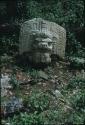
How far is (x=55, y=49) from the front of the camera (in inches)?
446

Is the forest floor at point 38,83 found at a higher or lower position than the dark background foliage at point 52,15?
lower

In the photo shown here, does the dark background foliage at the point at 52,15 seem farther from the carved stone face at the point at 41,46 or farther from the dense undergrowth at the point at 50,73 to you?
the carved stone face at the point at 41,46

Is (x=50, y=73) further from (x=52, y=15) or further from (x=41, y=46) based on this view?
(x=52, y=15)

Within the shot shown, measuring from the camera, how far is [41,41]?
35.2 ft

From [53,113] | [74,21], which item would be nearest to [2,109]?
[53,113]

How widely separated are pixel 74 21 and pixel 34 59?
2.84 m

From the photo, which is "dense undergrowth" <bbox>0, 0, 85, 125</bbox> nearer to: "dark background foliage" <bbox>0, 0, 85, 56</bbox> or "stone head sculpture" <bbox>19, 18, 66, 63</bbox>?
"dark background foliage" <bbox>0, 0, 85, 56</bbox>

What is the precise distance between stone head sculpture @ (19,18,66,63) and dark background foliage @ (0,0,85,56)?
90cm

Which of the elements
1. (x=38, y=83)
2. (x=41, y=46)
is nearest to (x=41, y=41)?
(x=41, y=46)

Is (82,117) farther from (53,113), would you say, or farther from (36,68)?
(36,68)

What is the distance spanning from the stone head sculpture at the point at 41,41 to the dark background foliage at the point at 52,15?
0.90 metres

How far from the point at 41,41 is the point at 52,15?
2913 millimetres

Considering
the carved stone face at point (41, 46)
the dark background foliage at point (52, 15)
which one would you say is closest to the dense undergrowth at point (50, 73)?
the dark background foliage at point (52, 15)

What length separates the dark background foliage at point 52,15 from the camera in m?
12.7
